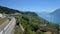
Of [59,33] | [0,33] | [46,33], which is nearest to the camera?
[0,33]

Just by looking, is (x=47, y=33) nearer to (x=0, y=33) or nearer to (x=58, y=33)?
(x=58, y=33)

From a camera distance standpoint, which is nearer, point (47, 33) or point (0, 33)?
point (0, 33)

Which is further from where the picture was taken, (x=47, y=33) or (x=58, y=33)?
(x=47, y=33)

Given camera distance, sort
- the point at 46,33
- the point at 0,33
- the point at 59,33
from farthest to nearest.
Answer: the point at 46,33 < the point at 59,33 < the point at 0,33

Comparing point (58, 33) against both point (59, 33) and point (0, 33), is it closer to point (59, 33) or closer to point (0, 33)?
point (59, 33)

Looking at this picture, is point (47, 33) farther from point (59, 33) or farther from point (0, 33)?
point (0, 33)

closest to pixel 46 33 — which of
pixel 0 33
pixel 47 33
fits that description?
pixel 47 33

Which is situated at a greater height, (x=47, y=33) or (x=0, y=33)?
(x=0, y=33)

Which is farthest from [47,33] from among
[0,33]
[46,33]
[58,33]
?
[0,33]
